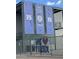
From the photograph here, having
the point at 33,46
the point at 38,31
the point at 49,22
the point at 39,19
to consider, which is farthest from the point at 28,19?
the point at 33,46

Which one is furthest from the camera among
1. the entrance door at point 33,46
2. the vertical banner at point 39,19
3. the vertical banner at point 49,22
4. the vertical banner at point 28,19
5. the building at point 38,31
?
the entrance door at point 33,46

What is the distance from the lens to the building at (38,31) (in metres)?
25.2

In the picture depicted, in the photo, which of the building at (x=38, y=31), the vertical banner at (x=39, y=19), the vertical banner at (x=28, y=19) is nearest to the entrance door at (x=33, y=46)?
the building at (x=38, y=31)

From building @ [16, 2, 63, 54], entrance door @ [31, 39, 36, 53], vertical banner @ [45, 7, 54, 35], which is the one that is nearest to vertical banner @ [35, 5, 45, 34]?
building @ [16, 2, 63, 54]

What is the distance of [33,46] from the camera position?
2748cm

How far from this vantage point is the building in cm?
2523

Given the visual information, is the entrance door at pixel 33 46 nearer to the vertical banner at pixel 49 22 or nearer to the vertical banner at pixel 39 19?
the vertical banner at pixel 39 19
